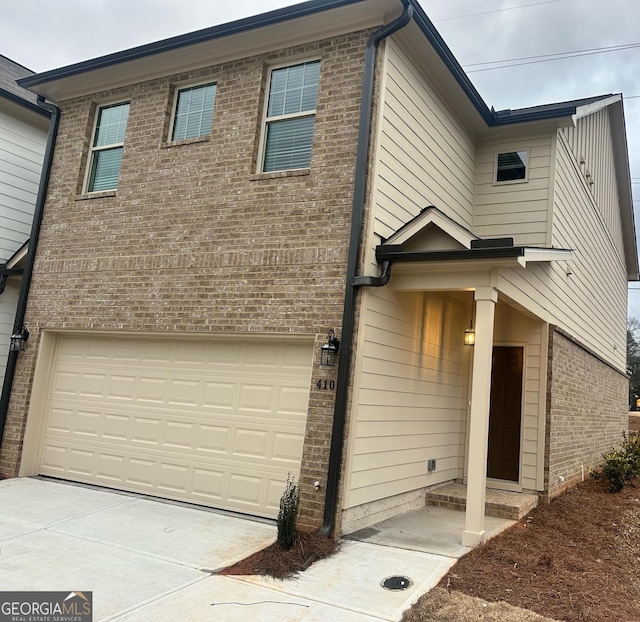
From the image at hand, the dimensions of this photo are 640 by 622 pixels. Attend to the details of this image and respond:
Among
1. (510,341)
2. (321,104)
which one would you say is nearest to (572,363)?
(510,341)

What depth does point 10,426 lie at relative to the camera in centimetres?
855

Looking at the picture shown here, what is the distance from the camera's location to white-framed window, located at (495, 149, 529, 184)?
31.4ft

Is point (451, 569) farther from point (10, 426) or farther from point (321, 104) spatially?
point (10, 426)

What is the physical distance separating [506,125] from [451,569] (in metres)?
7.01

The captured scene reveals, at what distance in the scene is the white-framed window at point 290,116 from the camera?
7441 mm

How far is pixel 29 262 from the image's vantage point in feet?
29.8

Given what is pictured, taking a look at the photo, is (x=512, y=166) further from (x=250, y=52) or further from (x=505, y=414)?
(x=250, y=52)

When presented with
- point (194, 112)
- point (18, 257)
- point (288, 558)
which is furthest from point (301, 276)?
point (18, 257)

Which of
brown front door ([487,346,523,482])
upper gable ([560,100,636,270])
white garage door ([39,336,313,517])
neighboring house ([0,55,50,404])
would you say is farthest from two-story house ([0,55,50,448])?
upper gable ([560,100,636,270])

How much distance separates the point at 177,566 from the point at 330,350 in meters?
2.60

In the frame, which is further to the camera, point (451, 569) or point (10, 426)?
point (10, 426)

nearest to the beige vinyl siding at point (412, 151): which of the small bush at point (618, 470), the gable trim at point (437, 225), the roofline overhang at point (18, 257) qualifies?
the gable trim at point (437, 225)

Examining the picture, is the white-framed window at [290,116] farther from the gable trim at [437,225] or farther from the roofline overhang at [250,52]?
the gable trim at [437,225]

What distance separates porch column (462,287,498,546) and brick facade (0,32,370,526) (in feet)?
5.02
